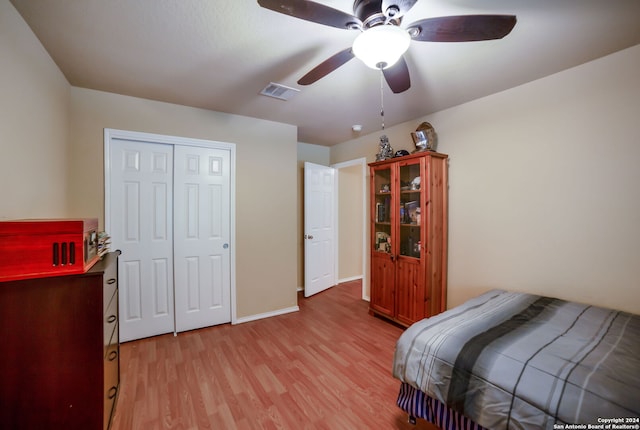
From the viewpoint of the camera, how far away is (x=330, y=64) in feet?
4.90

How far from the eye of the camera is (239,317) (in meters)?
3.12

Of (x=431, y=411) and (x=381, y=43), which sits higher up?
(x=381, y=43)

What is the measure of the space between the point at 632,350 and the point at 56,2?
350 cm

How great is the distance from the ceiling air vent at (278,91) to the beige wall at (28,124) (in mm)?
1488

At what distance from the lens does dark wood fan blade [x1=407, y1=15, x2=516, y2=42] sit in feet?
3.74

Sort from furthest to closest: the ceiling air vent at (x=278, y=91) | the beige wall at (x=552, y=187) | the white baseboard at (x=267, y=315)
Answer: the white baseboard at (x=267, y=315) → the ceiling air vent at (x=278, y=91) → the beige wall at (x=552, y=187)

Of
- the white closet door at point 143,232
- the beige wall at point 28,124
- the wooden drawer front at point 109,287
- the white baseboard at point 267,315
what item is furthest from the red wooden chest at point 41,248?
the white baseboard at point 267,315

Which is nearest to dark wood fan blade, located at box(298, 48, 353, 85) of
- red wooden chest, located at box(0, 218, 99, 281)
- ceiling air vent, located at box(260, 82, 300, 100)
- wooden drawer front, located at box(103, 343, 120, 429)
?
ceiling air vent, located at box(260, 82, 300, 100)

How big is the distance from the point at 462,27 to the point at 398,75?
17.0 inches

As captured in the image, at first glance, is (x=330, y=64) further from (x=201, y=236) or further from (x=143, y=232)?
(x=143, y=232)

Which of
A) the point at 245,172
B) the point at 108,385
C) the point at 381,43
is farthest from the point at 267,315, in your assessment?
the point at 381,43

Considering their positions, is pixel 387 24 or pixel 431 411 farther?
pixel 431 411

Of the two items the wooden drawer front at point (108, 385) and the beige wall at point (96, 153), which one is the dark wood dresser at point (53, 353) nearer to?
the wooden drawer front at point (108, 385)

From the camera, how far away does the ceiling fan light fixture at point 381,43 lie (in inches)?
45.4
